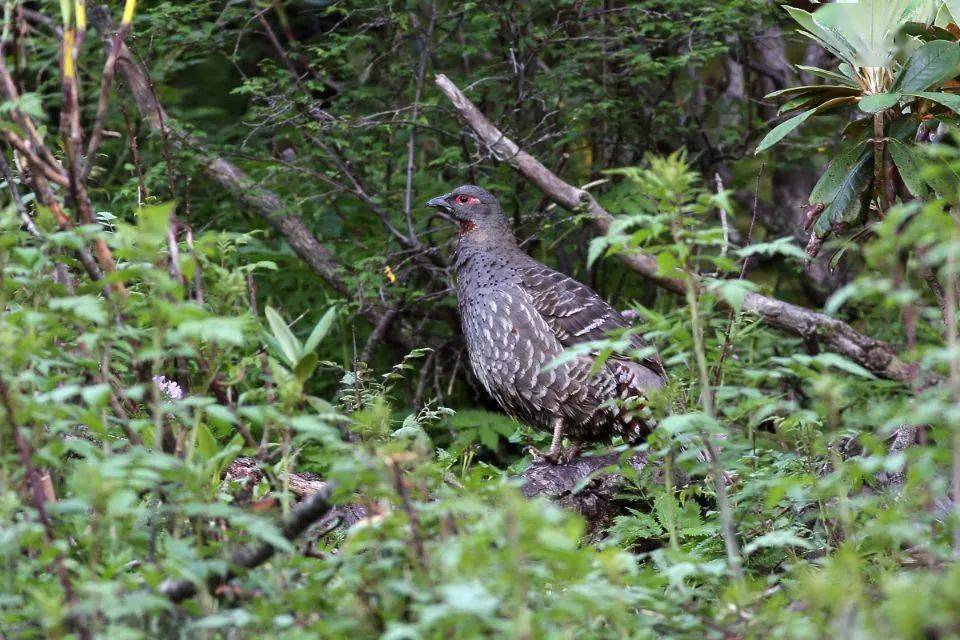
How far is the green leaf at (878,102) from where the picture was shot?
15.3ft

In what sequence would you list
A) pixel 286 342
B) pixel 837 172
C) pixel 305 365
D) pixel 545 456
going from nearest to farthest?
1. pixel 305 365
2. pixel 286 342
3. pixel 837 172
4. pixel 545 456

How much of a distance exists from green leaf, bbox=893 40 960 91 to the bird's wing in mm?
1931

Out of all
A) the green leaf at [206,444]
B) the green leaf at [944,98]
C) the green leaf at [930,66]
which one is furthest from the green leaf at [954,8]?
the green leaf at [206,444]

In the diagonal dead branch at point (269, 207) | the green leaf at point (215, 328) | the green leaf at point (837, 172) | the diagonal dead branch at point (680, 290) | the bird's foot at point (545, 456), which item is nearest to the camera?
the green leaf at point (215, 328)

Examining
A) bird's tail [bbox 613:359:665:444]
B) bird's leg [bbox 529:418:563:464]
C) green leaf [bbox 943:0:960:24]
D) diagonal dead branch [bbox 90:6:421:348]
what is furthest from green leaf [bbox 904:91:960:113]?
diagonal dead branch [bbox 90:6:421:348]

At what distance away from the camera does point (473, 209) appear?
22.2 ft

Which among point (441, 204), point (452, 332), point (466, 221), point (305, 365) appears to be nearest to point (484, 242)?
point (466, 221)

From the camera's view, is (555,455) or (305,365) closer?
(305,365)

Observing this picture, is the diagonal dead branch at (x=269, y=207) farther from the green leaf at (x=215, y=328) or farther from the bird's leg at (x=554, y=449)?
the green leaf at (x=215, y=328)

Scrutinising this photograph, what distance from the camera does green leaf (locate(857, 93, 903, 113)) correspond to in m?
4.66

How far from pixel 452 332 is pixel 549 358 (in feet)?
6.78

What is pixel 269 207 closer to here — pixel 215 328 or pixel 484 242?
pixel 484 242

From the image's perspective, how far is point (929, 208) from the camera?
2393 millimetres

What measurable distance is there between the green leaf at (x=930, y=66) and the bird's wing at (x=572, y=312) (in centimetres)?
193
